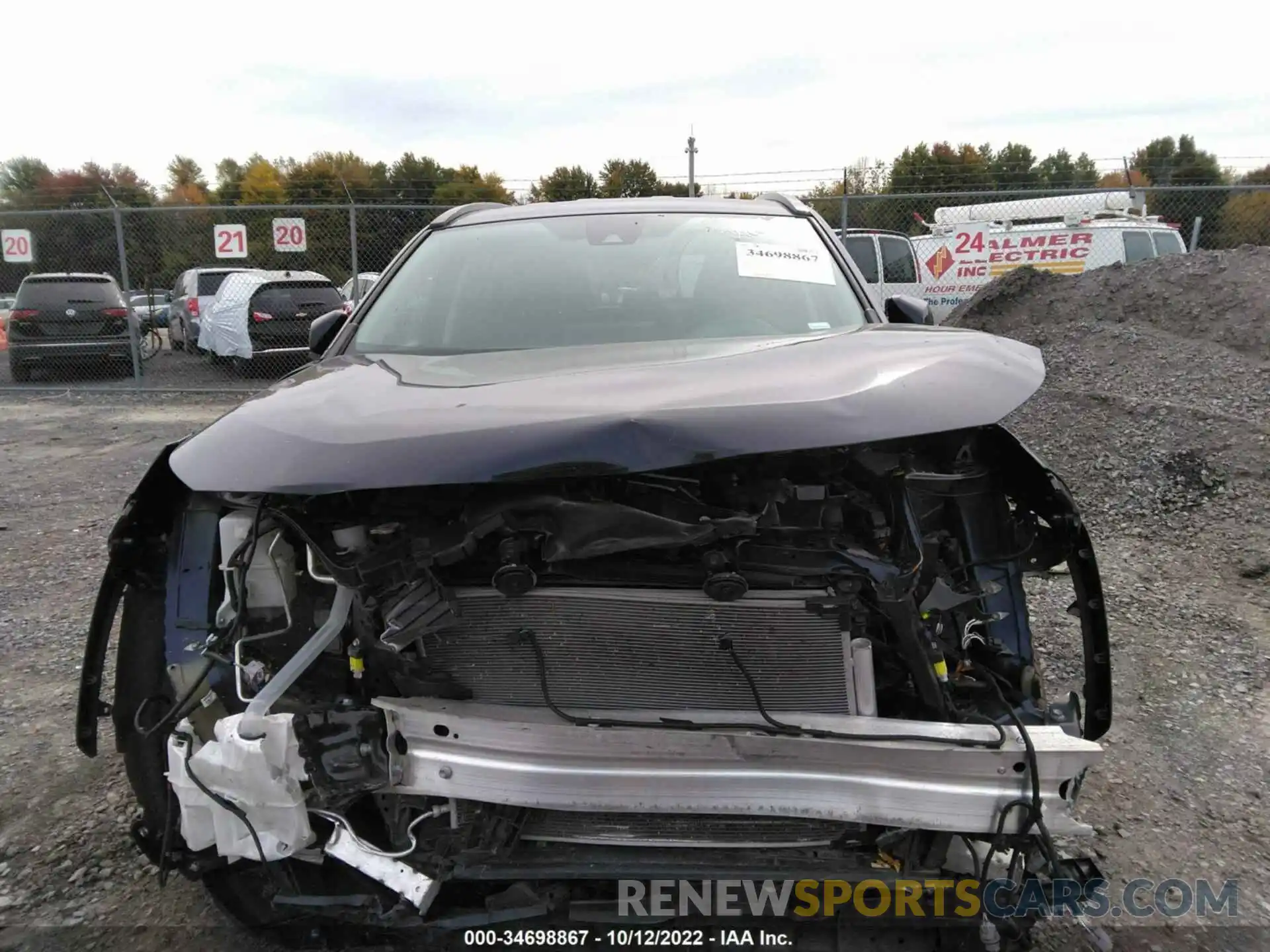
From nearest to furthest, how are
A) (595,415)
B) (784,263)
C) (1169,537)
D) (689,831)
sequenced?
(595,415) → (689,831) → (784,263) → (1169,537)

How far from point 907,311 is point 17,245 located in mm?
13764

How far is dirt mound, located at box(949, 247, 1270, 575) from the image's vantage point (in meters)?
5.30

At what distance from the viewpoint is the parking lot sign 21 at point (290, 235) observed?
38.2 ft

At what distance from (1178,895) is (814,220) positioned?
2.62 meters

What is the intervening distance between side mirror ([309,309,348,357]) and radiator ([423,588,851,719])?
1.72 metres

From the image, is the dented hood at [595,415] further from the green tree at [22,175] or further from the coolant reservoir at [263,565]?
the green tree at [22,175]

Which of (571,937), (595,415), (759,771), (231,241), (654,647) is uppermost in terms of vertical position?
(231,241)

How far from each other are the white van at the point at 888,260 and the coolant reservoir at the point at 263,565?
12.0 metres

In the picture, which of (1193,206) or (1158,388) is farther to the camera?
(1193,206)

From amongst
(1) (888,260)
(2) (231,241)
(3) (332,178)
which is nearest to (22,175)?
(3) (332,178)

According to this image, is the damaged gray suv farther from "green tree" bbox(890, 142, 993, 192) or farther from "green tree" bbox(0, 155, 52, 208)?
"green tree" bbox(0, 155, 52, 208)

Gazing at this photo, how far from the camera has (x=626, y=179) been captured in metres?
34.2

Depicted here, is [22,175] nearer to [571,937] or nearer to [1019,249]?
[1019,249]

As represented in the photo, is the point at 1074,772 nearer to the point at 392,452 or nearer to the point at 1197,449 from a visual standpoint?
the point at 392,452
